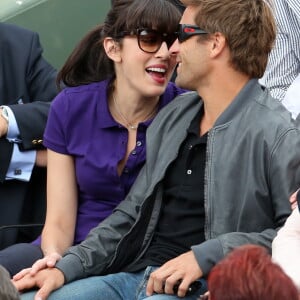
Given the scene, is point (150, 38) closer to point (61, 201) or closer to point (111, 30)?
point (111, 30)

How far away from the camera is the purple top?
3.77 meters

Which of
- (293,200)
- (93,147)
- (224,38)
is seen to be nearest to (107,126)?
(93,147)

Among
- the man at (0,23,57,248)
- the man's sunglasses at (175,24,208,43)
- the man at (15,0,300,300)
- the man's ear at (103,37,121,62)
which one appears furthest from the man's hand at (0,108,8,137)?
the man's sunglasses at (175,24,208,43)

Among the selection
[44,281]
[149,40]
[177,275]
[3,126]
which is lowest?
[44,281]

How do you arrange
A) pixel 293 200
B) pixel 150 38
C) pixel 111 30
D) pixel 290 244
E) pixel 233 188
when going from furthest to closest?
pixel 111 30, pixel 150 38, pixel 233 188, pixel 293 200, pixel 290 244

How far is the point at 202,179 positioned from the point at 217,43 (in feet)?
1.73

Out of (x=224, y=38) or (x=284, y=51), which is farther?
(x=284, y=51)

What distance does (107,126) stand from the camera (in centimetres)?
382

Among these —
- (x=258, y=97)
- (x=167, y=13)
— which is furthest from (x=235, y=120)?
(x=167, y=13)

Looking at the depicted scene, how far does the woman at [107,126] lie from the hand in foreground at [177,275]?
62cm

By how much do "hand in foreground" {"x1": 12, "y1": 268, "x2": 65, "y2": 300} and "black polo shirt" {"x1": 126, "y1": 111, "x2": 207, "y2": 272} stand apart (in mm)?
291

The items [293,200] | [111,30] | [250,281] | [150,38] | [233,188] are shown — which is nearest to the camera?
[250,281]

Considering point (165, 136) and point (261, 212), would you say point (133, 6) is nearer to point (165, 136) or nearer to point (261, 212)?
point (165, 136)

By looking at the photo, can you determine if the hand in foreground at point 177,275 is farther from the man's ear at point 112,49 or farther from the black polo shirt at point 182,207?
the man's ear at point 112,49
